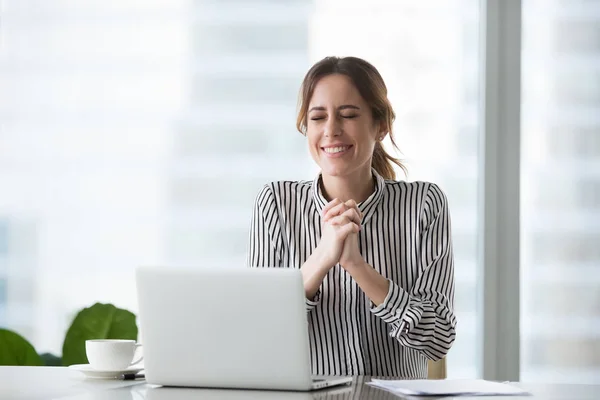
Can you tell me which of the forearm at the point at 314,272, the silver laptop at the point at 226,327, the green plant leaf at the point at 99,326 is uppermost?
the forearm at the point at 314,272

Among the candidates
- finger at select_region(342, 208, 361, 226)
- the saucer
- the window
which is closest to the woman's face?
finger at select_region(342, 208, 361, 226)

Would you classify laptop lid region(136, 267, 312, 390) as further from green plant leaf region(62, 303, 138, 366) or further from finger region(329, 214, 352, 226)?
green plant leaf region(62, 303, 138, 366)

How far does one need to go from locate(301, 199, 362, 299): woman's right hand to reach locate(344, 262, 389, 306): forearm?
0.16 feet

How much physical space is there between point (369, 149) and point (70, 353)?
129cm

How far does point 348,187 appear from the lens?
2166 mm

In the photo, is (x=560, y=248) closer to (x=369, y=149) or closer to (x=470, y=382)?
(x=369, y=149)

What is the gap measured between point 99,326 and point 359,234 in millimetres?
1100

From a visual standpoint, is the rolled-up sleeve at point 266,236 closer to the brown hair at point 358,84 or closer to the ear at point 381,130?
the brown hair at point 358,84

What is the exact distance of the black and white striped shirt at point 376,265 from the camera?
6.61 feet

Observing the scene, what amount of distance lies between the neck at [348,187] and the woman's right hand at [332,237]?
11.3 inches

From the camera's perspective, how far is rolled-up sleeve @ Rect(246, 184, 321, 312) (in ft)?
7.07

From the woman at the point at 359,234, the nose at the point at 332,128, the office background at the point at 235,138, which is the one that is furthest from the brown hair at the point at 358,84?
the office background at the point at 235,138

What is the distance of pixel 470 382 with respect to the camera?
4.95 ft

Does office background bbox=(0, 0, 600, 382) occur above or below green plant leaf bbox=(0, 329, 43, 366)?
above
